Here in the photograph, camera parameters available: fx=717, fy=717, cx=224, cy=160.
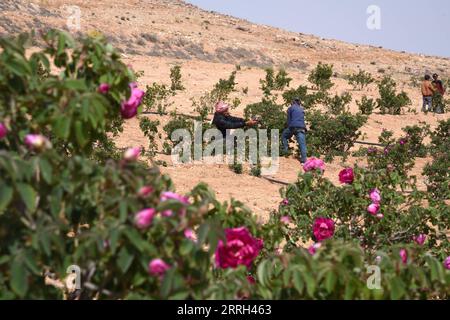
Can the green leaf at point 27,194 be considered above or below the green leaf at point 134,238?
above

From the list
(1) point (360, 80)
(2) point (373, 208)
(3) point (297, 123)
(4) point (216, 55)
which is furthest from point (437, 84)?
→ (4) point (216, 55)

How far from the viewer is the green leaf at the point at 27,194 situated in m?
1.78

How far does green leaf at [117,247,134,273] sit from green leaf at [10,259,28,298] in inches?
9.2

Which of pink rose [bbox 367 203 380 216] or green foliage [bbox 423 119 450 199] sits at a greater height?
pink rose [bbox 367 203 380 216]

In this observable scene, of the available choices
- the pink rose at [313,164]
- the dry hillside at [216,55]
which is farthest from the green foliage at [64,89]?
the dry hillside at [216,55]

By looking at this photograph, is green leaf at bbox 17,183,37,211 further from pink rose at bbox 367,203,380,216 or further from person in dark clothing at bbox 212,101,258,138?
person in dark clothing at bbox 212,101,258,138

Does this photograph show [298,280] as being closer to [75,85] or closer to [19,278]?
[19,278]

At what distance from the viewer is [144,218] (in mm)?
1847

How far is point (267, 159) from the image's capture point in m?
9.96

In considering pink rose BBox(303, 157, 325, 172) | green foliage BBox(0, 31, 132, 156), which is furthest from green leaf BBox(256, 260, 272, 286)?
pink rose BBox(303, 157, 325, 172)

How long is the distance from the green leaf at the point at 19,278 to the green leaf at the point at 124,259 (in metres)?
0.23

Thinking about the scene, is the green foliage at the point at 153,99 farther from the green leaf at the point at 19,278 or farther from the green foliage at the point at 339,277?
the green leaf at the point at 19,278

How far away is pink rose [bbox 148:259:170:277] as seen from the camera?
74.5 inches
